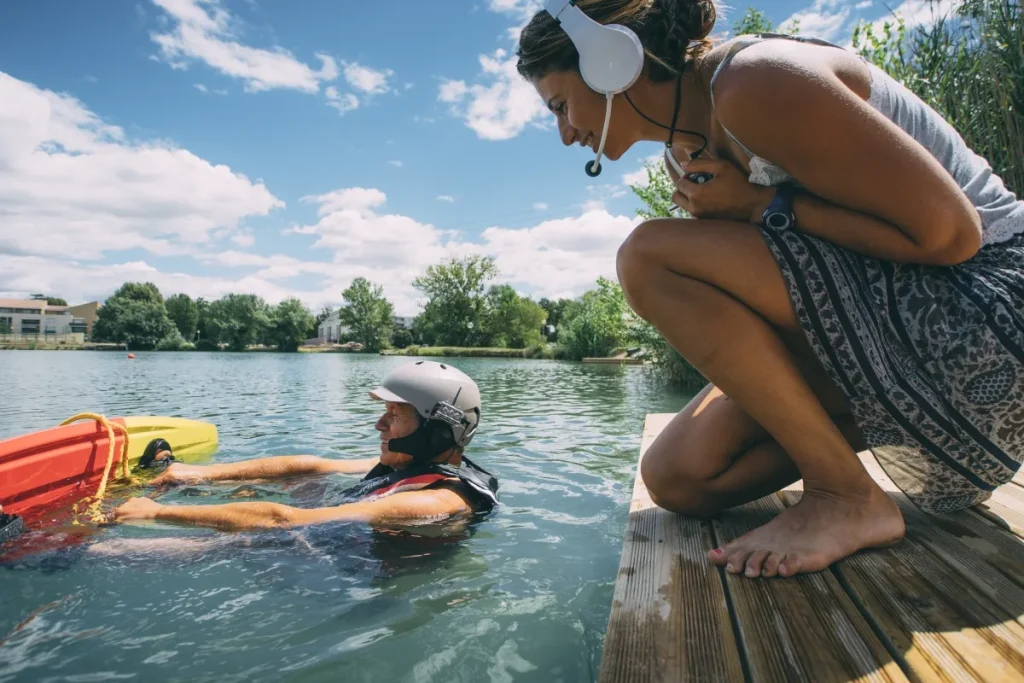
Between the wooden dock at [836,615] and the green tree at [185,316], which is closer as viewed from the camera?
the wooden dock at [836,615]

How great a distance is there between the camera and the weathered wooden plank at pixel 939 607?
48.4 inches

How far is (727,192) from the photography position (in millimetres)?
1924

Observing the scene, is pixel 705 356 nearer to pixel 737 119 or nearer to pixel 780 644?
pixel 737 119

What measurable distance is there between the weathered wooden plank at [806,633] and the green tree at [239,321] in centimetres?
9348

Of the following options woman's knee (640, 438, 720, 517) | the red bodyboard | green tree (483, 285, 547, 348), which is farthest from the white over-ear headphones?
green tree (483, 285, 547, 348)

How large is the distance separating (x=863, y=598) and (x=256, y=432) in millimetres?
7349

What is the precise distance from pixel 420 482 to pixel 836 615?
7.80 ft

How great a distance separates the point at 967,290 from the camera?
168 cm

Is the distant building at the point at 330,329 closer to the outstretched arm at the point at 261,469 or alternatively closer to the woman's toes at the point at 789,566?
the outstretched arm at the point at 261,469

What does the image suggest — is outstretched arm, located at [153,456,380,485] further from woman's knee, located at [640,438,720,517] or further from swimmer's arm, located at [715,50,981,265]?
swimmer's arm, located at [715,50,981,265]

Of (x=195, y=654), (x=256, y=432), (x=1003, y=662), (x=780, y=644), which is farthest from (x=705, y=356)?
(x=256, y=432)

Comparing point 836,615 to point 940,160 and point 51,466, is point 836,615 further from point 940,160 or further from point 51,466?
point 51,466

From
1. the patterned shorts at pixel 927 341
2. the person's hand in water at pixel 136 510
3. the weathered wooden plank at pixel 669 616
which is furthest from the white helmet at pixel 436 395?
the patterned shorts at pixel 927 341

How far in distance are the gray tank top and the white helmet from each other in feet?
7.81
